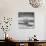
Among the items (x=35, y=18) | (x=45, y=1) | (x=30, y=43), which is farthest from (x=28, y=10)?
(x=30, y=43)

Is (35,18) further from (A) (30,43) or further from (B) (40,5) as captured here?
(A) (30,43)

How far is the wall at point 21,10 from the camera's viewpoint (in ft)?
13.9

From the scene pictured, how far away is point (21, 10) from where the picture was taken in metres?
4.30

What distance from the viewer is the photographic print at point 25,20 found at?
4.27 metres

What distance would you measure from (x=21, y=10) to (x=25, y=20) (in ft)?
1.27

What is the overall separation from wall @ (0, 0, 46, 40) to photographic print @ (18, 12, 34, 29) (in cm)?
11

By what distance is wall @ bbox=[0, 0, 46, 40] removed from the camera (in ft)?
13.9

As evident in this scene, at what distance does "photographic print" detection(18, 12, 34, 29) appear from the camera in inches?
168

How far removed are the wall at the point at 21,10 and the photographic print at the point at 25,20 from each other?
11cm

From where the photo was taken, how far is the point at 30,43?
3.37m

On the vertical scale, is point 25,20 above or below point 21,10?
below

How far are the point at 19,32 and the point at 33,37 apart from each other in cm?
52

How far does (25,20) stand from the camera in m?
4.28

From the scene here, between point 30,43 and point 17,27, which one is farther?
point 17,27
